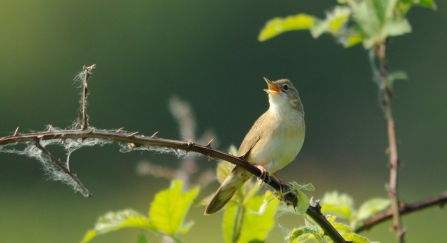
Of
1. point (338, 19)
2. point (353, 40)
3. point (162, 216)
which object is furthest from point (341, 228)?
point (338, 19)

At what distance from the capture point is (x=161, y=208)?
7.01ft

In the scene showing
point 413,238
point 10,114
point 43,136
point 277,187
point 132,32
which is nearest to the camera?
point 43,136

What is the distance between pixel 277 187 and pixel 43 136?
0.70m

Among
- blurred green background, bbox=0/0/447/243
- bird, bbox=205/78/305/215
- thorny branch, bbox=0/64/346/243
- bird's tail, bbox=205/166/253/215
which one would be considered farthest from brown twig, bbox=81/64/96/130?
blurred green background, bbox=0/0/447/243

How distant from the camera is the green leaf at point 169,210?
6.98ft

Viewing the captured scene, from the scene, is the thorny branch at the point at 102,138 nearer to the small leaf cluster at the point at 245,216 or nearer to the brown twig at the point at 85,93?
the brown twig at the point at 85,93

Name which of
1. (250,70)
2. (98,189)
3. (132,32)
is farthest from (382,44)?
(132,32)

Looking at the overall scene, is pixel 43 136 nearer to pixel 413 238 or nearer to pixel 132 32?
pixel 413 238

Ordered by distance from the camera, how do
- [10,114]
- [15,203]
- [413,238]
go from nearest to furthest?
[413,238] < [15,203] < [10,114]

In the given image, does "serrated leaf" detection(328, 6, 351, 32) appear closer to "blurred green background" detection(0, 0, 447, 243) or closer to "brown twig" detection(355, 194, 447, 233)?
"brown twig" detection(355, 194, 447, 233)

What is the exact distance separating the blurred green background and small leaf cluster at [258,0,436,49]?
38.4 ft

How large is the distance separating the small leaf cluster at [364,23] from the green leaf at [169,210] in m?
1.02

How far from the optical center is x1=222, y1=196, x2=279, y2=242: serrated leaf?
2.20 m

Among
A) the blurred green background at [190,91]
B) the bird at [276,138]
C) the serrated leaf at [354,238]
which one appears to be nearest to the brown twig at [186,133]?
the bird at [276,138]
